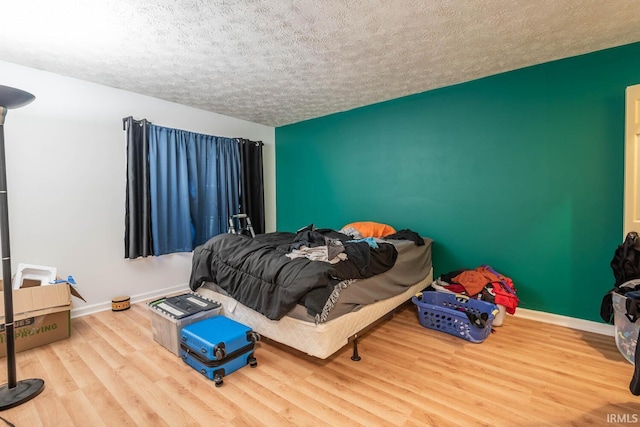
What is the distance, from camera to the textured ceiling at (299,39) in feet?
6.25

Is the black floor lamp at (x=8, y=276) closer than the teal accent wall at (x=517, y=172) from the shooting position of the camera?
Yes

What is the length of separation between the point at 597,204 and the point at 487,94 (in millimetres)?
1440

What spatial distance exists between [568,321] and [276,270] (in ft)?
8.98

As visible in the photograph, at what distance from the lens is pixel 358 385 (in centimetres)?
190

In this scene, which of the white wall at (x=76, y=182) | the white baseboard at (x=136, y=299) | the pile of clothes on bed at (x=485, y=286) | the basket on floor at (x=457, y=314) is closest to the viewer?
the basket on floor at (x=457, y=314)

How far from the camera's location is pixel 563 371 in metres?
2.01

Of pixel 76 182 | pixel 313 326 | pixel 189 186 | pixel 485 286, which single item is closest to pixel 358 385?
pixel 313 326

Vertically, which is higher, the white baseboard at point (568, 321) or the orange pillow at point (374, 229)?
the orange pillow at point (374, 229)

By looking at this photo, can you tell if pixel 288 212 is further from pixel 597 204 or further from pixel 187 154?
pixel 597 204

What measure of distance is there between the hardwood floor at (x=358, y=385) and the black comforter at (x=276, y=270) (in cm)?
49

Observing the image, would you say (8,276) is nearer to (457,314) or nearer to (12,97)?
(12,97)

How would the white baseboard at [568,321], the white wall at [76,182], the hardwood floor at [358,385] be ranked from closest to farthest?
the hardwood floor at [358,385] < the white baseboard at [568,321] < the white wall at [76,182]

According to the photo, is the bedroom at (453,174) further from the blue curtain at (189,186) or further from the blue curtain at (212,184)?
the blue curtain at (212,184)

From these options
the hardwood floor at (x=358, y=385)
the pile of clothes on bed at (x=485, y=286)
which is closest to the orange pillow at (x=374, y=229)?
the pile of clothes on bed at (x=485, y=286)
